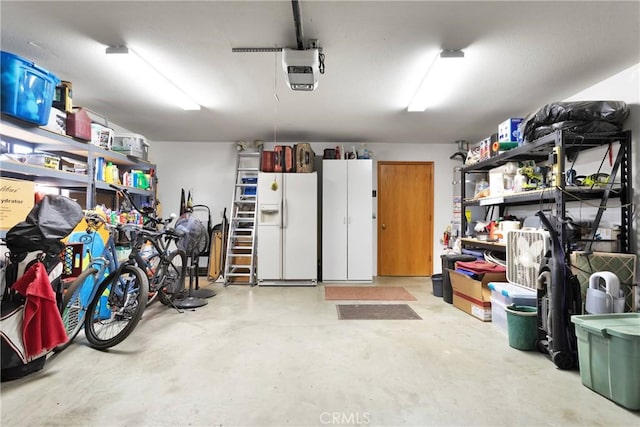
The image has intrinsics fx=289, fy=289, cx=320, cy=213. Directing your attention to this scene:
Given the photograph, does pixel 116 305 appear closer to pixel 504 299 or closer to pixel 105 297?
pixel 105 297

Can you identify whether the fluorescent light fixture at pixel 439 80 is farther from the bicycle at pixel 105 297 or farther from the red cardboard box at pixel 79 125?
the red cardboard box at pixel 79 125

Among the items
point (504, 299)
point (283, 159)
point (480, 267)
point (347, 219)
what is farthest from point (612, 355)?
point (283, 159)

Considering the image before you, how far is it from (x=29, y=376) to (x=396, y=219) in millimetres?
4814

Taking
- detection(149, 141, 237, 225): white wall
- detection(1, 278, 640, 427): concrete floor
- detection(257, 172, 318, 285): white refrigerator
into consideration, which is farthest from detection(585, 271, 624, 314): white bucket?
detection(149, 141, 237, 225): white wall

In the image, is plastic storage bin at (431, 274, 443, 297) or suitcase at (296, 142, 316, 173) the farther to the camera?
suitcase at (296, 142, 316, 173)

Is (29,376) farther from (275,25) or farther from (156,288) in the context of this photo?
(275,25)

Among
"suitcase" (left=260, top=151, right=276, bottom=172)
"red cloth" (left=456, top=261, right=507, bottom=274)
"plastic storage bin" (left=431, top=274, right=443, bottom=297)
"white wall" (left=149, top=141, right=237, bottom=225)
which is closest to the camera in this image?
"red cloth" (left=456, top=261, right=507, bottom=274)

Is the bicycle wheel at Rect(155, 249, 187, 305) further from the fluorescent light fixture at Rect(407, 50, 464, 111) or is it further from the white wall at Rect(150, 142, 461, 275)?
the fluorescent light fixture at Rect(407, 50, 464, 111)

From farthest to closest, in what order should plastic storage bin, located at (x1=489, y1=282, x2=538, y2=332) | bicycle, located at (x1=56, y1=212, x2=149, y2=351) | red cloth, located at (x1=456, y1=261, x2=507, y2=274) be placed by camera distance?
red cloth, located at (x1=456, y1=261, x2=507, y2=274) < plastic storage bin, located at (x1=489, y1=282, x2=538, y2=332) < bicycle, located at (x1=56, y1=212, x2=149, y2=351)

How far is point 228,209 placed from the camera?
5.28 m

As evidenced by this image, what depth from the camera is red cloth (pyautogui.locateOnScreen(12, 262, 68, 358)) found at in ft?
5.92

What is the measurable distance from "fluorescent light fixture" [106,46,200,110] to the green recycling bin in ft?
12.4

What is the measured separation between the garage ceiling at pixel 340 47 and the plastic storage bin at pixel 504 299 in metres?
1.99

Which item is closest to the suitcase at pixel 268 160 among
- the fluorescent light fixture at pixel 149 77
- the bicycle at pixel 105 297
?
the fluorescent light fixture at pixel 149 77
